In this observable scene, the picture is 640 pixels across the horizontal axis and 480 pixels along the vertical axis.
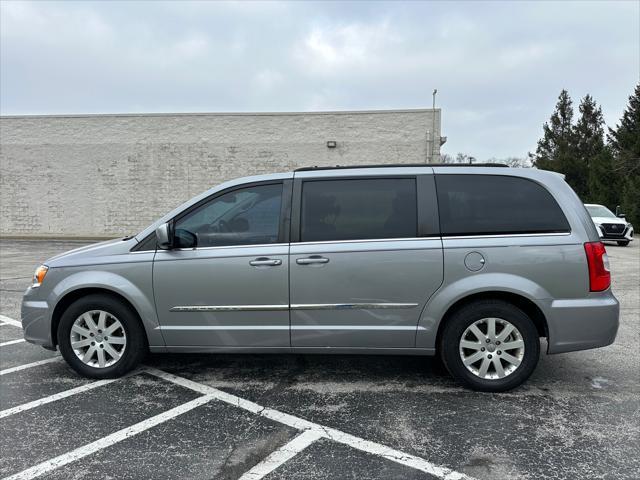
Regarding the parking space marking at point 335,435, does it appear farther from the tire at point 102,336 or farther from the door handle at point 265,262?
the door handle at point 265,262

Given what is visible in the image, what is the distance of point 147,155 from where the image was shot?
20641 millimetres

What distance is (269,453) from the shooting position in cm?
291

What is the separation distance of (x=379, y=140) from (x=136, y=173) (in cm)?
1072

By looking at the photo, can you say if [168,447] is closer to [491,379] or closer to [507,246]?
[491,379]

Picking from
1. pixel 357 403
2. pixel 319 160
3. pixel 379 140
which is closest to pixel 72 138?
pixel 319 160

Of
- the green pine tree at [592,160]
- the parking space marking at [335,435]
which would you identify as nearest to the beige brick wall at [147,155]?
the parking space marking at [335,435]

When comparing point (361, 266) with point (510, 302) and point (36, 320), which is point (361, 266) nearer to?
point (510, 302)

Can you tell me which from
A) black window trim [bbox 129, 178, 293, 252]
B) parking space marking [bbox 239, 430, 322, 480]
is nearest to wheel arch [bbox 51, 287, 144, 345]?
black window trim [bbox 129, 178, 293, 252]

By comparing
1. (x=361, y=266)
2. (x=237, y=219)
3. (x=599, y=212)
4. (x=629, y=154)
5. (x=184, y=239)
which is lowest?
(x=361, y=266)

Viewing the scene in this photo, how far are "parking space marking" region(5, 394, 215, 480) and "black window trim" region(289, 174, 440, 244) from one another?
59.4 inches

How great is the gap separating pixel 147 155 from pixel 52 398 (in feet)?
60.4

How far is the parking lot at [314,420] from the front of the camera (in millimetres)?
2783

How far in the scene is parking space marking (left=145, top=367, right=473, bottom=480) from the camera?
2.74m

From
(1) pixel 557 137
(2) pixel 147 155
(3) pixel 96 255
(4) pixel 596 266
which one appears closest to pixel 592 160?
(1) pixel 557 137
